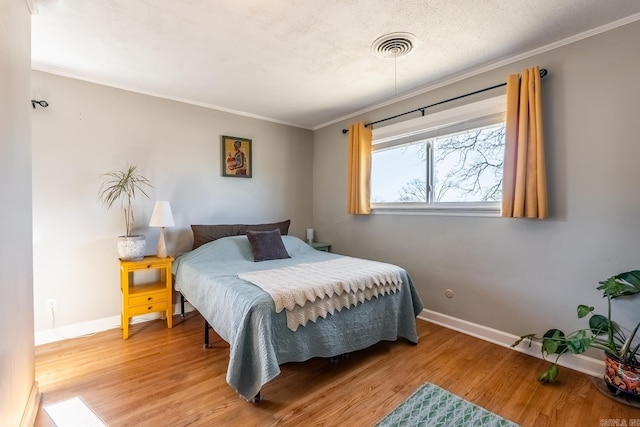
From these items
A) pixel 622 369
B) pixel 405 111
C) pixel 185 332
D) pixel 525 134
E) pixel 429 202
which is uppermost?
pixel 405 111

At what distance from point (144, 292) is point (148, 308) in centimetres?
16

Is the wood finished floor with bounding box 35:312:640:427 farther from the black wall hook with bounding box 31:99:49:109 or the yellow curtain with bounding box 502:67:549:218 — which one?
the black wall hook with bounding box 31:99:49:109

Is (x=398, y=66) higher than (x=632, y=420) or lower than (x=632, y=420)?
higher

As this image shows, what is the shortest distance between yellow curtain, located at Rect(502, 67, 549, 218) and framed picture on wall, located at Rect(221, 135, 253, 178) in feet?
9.36

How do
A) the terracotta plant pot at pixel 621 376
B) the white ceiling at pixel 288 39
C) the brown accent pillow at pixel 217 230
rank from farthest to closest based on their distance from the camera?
the brown accent pillow at pixel 217 230, the white ceiling at pixel 288 39, the terracotta plant pot at pixel 621 376

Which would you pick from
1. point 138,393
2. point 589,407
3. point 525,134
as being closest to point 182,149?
point 138,393

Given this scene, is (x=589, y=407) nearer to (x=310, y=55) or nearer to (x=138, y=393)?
(x=138, y=393)

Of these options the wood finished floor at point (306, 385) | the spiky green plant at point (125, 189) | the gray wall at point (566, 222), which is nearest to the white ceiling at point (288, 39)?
the gray wall at point (566, 222)

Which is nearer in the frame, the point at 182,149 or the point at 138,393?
the point at 138,393

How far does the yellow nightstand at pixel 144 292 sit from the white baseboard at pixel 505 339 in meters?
2.64

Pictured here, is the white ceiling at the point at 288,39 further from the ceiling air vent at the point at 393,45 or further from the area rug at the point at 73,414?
the area rug at the point at 73,414

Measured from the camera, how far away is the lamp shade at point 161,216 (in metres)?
2.79

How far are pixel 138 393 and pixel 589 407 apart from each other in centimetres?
273

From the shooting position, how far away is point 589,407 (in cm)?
168
